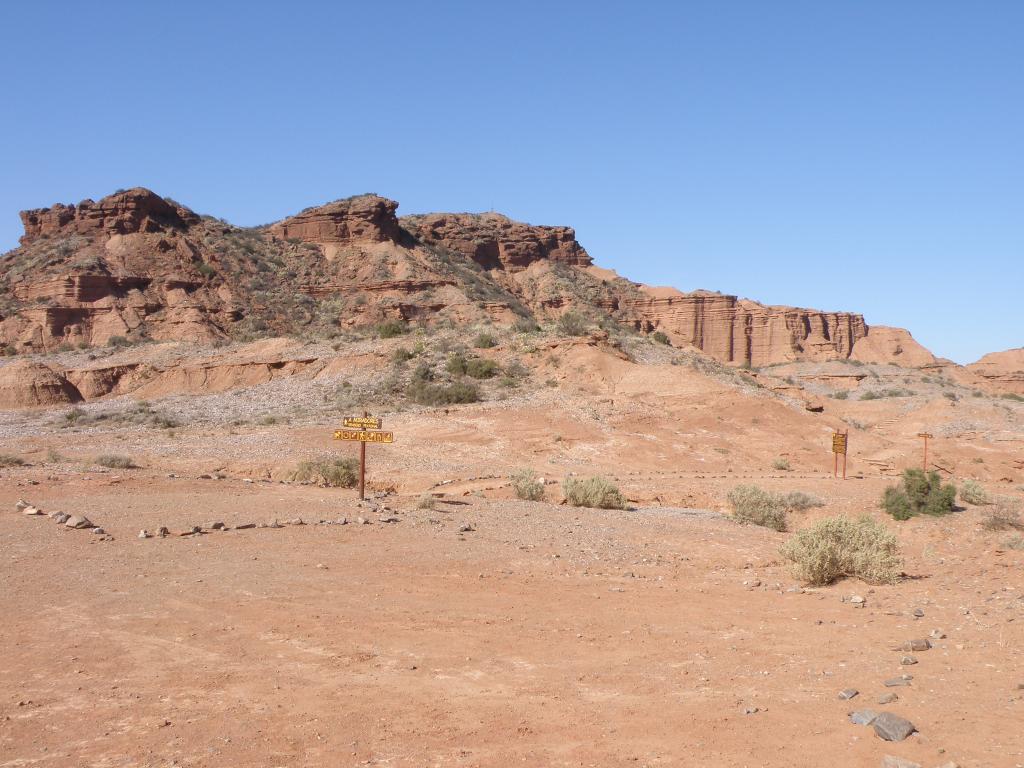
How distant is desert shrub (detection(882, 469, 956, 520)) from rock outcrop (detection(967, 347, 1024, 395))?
5838 centimetres

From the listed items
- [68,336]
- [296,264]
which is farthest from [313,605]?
[296,264]

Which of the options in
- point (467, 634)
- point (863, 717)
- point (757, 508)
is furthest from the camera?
point (757, 508)

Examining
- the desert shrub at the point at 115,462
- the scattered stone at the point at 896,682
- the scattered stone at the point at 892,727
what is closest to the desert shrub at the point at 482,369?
the desert shrub at the point at 115,462

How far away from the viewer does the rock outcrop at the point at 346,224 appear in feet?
214

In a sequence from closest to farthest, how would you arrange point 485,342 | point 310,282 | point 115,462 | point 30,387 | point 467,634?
1. point 467,634
2. point 115,462
3. point 30,387
4. point 485,342
5. point 310,282

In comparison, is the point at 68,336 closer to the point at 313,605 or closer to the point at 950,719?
the point at 313,605

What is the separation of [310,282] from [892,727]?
58.6 metres

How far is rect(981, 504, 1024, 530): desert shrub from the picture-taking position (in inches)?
566

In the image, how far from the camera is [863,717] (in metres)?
5.25

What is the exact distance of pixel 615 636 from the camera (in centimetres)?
765

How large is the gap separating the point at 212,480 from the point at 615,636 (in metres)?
11.9

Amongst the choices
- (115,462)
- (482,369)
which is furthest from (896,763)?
(482,369)

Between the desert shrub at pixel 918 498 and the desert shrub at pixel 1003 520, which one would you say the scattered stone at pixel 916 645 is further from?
the desert shrub at pixel 918 498

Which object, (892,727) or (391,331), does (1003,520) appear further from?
(391,331)
